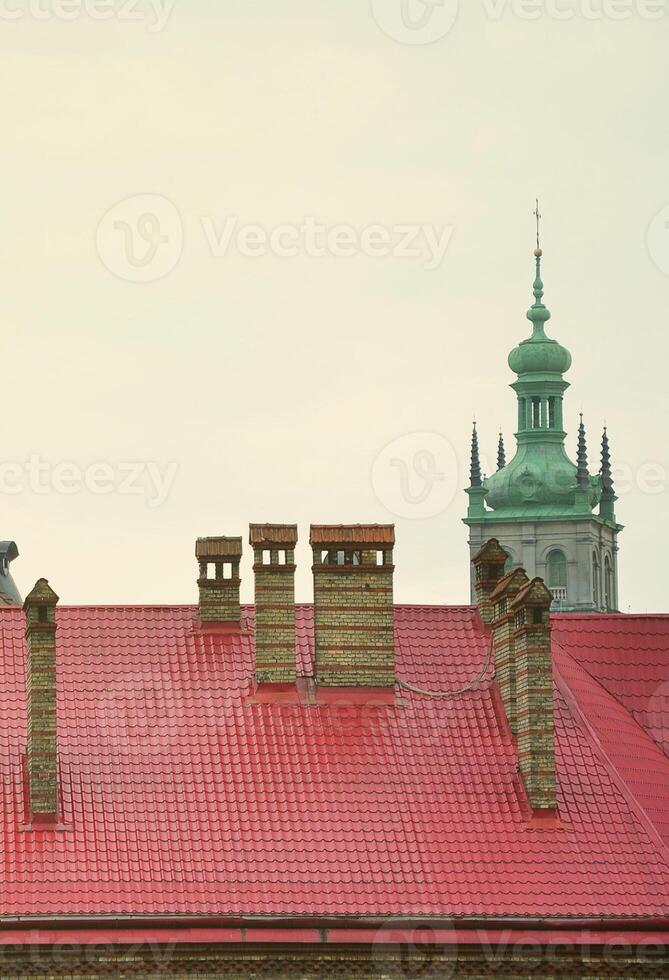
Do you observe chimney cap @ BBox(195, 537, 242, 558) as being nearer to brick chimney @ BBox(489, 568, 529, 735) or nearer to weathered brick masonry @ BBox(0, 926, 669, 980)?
brick chimney @ BBox(489, 568, 529, 735)

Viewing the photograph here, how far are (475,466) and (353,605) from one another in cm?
12741

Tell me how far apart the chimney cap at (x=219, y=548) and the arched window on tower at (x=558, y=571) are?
399ft

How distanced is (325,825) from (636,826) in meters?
3.76

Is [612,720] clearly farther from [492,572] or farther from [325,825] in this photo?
[325,825]

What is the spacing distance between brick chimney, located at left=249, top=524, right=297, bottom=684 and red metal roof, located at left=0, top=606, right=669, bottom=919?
40 centimetres

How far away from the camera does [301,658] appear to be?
36.3 metres

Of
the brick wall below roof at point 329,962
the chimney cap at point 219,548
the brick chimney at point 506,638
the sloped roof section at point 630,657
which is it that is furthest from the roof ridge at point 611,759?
the chimney cap at point 219,548

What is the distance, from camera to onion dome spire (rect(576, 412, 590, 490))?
160250 mm

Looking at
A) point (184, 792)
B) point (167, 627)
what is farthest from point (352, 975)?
point (167, 627)

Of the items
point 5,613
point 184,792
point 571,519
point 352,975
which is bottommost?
point 352,975

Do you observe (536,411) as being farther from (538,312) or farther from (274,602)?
(274,602)

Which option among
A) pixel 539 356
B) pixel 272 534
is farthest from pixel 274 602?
pixel 539 356

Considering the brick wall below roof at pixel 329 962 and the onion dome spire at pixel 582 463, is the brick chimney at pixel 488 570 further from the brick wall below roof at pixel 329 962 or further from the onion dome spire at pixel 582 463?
the onion dome spire at pixel 582 463

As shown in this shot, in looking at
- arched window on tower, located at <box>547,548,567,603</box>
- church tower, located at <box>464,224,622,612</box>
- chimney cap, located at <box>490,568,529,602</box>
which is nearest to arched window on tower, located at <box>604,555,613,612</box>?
church tower, located at <box>464,224,622,612</box>
